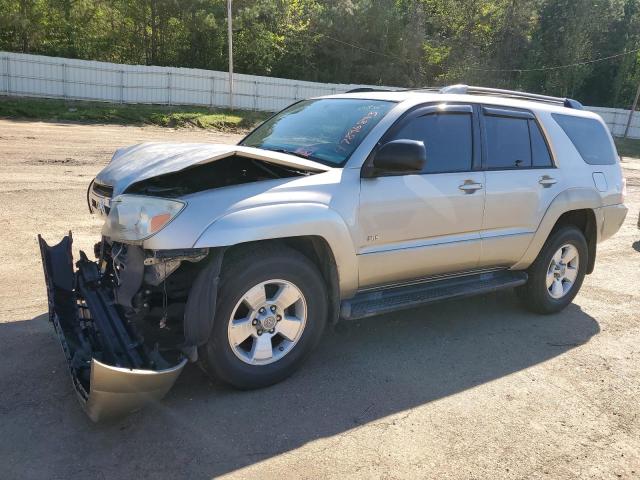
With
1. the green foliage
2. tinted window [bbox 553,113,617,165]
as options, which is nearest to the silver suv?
tinted window [bbox 553,113,617,165]

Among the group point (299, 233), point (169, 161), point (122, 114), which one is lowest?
point (299, 233)

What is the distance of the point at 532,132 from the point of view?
5.06 m

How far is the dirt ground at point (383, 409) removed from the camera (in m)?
2.95

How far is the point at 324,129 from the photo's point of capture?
169 inches

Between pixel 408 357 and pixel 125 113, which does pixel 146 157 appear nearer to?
pixel 408 357

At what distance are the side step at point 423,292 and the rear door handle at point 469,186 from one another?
763 mm

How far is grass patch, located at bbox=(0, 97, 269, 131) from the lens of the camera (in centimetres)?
2170

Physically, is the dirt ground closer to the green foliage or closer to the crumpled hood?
the crumpled hood

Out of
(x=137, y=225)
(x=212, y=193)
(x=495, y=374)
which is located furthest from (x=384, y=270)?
(x=137, y=225)

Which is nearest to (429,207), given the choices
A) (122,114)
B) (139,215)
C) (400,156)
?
(400,156)

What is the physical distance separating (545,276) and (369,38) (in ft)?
132

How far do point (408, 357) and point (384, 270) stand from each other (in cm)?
75

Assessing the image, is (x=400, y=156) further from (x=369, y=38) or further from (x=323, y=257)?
(x=369, y=38)

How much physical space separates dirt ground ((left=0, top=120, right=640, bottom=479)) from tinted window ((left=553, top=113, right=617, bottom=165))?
5.15 ft
